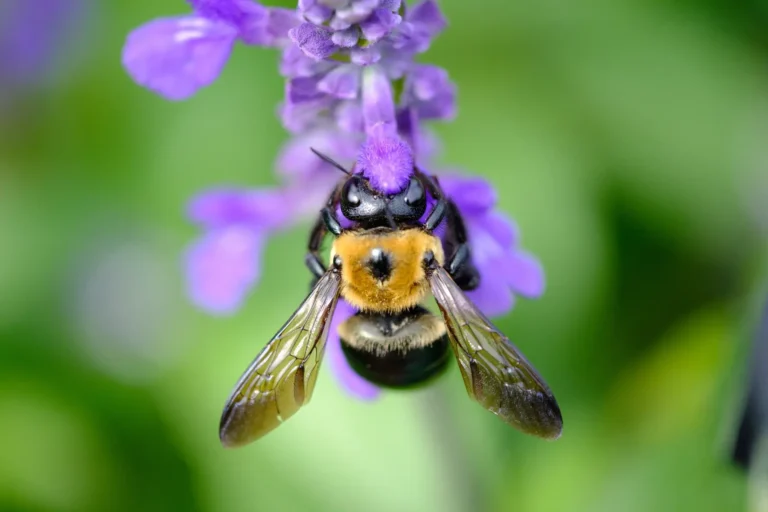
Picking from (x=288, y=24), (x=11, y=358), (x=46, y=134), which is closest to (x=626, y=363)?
(x=288, y=24)

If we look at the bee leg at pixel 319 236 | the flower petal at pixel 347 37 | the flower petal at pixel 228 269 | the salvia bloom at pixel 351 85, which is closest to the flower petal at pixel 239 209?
the flower petal at pixel 228 269

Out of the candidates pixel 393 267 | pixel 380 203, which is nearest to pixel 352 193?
pixel 380 203

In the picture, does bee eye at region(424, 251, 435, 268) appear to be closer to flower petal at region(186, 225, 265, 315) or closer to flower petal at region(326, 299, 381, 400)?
flower petal at region(326, 299, 381, 400)

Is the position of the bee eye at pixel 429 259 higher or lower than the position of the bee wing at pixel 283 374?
higher

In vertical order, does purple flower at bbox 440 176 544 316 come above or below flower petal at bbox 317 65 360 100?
below

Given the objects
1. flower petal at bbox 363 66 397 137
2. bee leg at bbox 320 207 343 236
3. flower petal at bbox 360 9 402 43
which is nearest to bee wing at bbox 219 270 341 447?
bee leg at bbox 320 207 343 236

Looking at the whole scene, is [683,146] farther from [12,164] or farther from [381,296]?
[12,164]

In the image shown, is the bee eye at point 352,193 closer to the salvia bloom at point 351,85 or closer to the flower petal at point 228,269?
the salvia bloom at point 351,85
